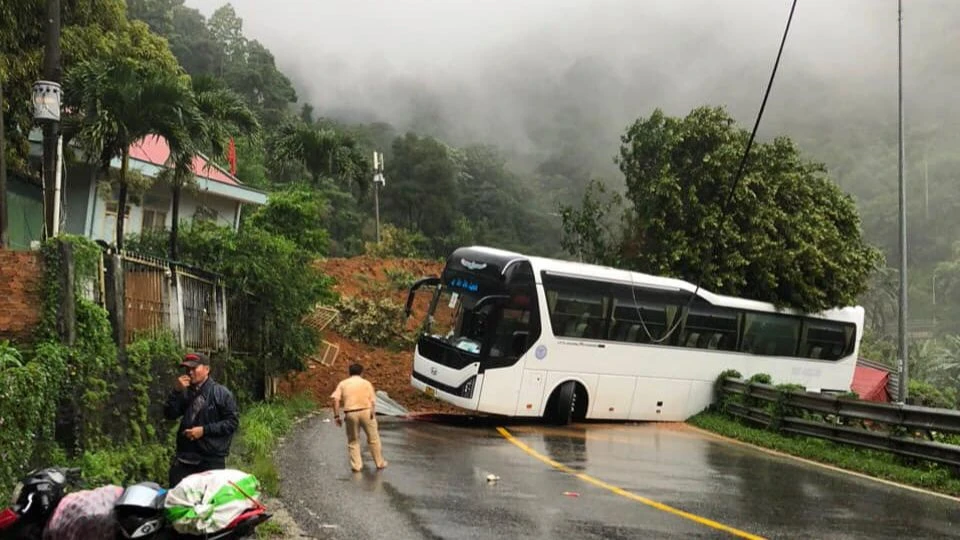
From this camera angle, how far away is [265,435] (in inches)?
516

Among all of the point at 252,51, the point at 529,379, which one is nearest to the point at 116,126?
the point at 529,379

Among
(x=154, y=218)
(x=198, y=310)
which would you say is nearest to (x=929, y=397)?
(x=154, y=218)

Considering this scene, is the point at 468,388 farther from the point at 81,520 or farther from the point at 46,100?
the point at 81,520

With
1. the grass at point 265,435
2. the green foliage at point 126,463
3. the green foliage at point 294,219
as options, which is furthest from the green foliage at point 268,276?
the green foliage at point 126,463

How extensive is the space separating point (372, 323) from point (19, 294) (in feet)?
73.9

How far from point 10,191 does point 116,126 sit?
7.81 metres

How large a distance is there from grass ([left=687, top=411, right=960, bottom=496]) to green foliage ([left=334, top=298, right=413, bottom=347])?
1258 centimetres

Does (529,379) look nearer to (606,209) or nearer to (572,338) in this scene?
(572,338)

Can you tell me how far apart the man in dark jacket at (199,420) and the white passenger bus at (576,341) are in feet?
35.6

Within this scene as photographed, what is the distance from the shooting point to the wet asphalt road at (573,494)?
8.41 m

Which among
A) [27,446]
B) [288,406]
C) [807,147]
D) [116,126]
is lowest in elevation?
[288,406]

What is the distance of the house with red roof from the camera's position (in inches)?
987

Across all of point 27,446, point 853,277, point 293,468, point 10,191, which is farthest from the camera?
point 853,277

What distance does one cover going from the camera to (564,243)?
34.0 metres
